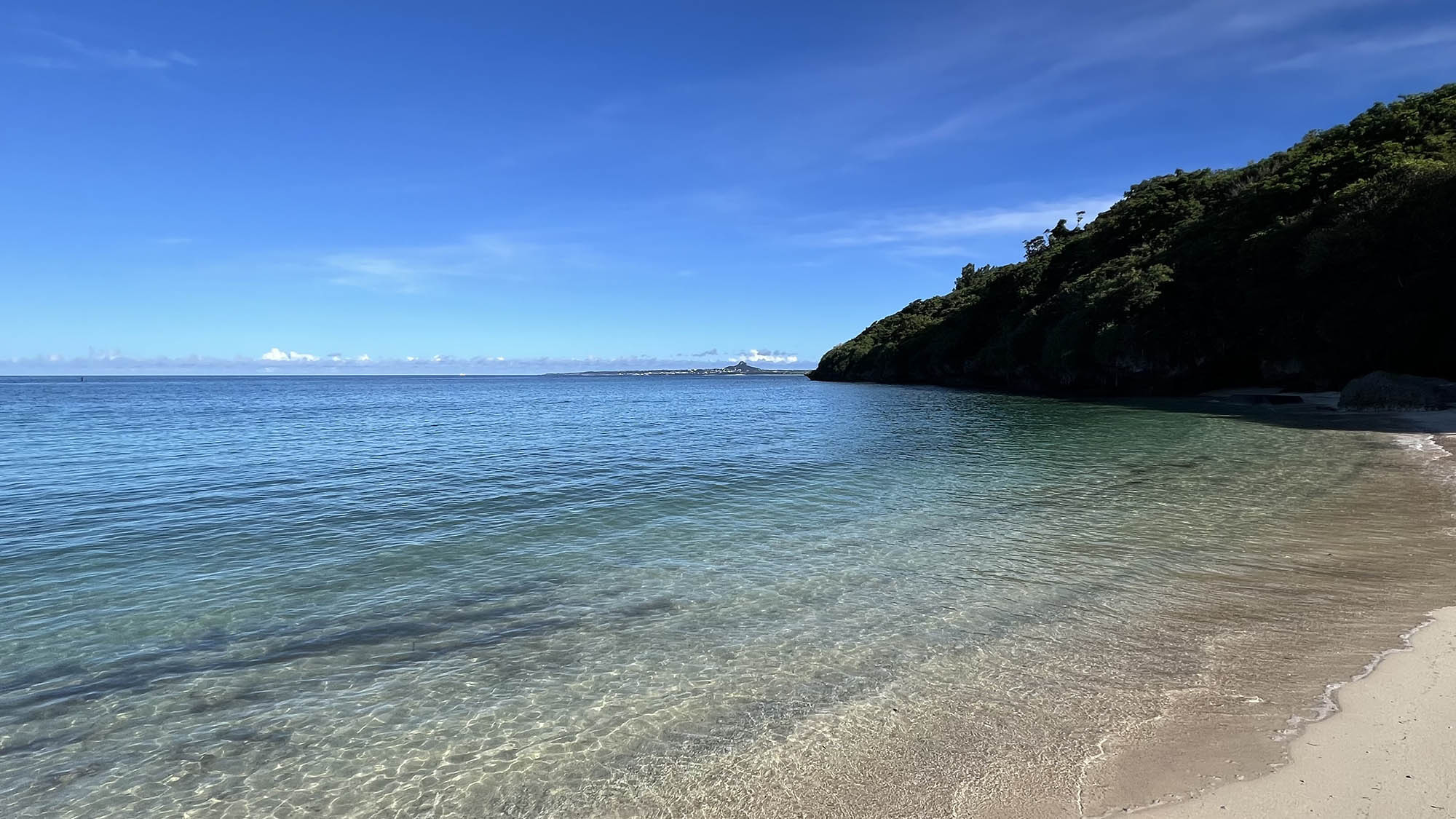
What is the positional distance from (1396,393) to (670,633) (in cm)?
4612

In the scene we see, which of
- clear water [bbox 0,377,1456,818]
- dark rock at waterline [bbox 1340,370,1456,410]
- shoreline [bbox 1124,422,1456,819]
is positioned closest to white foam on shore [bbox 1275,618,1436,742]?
shoreline [bbox 1124,422,1456,819]

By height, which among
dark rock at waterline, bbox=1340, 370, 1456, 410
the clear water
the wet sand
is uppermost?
dark rock at waterline, bbox=1340, 370, 1456, 410

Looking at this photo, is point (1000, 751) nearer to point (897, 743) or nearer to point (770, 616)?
point (897, 743)

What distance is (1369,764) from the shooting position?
185 inches

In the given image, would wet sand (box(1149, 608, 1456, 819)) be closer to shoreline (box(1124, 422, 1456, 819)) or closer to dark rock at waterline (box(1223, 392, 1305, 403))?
shoreline (box(1124, 422, 1456, 819))

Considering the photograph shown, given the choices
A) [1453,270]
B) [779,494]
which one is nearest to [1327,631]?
[779,494]

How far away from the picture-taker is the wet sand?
4.27m

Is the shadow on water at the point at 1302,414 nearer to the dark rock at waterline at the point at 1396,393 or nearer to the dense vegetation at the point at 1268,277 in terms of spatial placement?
the dark rock at waterline at the point at 1396,393

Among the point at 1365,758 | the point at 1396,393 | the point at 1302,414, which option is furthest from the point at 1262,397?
the point at 1365,758

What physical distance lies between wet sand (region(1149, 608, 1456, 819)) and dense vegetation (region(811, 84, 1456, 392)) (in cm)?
4564

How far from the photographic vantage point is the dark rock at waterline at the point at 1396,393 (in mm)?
33625

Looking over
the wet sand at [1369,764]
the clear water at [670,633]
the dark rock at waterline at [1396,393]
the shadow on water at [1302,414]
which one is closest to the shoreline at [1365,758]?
the wet sand at [1369,764]

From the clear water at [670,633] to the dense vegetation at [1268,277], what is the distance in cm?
2947

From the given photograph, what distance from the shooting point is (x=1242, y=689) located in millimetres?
6152
